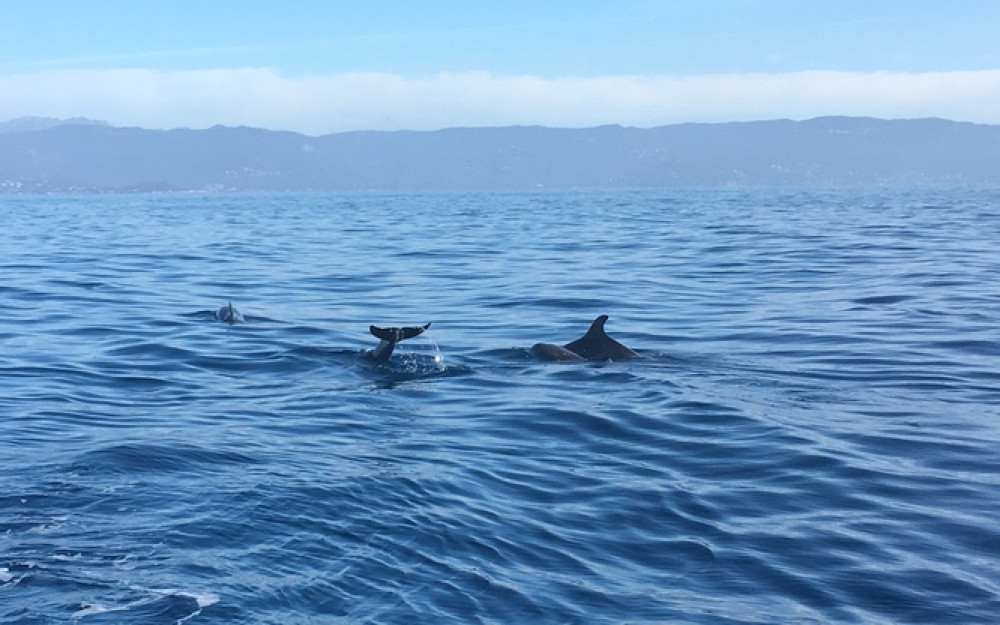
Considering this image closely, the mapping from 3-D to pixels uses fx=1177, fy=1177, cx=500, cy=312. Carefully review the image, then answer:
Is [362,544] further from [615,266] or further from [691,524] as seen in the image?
[615,266]

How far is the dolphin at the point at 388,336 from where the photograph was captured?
54.1 feet

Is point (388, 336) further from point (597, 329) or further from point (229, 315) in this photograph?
point (229, 315)

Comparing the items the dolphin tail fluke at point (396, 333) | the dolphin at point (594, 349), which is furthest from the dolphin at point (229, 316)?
the dolphin at point (594, 349)

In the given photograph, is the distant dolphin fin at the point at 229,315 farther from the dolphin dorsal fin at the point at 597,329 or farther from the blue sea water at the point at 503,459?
the dolphin dorsal fin at the point at 597,329

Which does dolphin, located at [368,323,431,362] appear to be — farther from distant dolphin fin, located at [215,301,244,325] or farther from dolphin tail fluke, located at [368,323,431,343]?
distant dolphin fin, located at [215,301,244,325]

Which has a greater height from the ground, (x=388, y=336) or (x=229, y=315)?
(x=388, y=336)

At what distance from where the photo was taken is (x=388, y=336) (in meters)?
17.0

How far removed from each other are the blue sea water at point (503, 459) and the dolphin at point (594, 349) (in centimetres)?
51

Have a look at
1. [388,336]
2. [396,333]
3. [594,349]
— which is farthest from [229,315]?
[594,349]

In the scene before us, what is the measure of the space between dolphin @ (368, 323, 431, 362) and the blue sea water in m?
0.33

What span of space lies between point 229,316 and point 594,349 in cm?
790

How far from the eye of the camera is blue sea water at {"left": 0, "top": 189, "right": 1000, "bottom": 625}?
7887 mm

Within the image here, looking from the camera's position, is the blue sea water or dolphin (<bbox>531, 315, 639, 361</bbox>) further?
dolphin (<bbox>531, 315, 639, 361</bbox>)

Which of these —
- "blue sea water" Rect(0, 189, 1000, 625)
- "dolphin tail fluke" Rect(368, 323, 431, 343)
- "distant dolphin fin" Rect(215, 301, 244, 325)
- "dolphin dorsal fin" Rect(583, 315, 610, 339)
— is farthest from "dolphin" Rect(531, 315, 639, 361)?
"distant dolphin fin" Rect(215, 301, 244, 325)
